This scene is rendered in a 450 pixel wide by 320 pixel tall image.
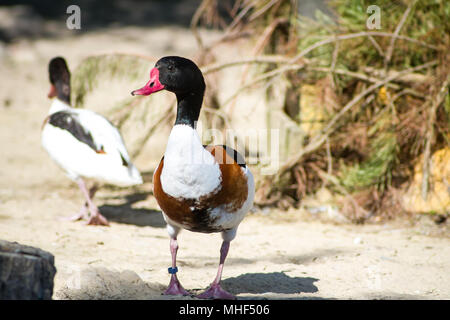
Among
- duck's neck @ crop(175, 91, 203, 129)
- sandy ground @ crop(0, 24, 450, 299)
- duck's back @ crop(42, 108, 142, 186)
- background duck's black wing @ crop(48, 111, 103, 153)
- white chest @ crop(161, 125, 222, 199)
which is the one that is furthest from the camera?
background duck's black wing @ crop(48, 111, 103, 153)

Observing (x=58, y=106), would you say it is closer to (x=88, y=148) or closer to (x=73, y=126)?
(x=73, y=126)

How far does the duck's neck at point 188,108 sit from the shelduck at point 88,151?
5.63ft

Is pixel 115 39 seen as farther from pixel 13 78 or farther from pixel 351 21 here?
pixel 351 21

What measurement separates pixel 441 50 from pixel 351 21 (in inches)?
37.2

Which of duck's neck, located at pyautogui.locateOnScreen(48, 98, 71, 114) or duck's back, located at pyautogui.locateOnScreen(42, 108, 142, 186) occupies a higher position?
duck's neck, located at pyautogui.locateOnScreen(48, 98, 71, 114)

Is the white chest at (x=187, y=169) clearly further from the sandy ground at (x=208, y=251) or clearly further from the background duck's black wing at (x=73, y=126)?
the background duck's black wing at (x=73, y=126)

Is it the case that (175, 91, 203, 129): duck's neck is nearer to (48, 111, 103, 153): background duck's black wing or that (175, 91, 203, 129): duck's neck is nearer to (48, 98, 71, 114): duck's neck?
(48, 111, 103, 153): background duck's black wing

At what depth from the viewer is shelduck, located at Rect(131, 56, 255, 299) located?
2.93m

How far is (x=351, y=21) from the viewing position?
5.61m

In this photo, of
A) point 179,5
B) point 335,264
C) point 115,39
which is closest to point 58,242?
point 335,264

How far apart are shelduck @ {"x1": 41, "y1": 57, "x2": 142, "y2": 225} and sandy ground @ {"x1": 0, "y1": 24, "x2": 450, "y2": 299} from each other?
40 centimetres

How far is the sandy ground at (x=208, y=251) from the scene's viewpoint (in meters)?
3.38

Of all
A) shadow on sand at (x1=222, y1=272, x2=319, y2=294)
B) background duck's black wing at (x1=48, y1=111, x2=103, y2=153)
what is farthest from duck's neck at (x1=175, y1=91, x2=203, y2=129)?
background duck's black wing at (x1=48, y1=111, x2=103, y2=153)

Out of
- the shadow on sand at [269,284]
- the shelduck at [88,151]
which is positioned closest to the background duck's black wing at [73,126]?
the shelduck at [88,151]
